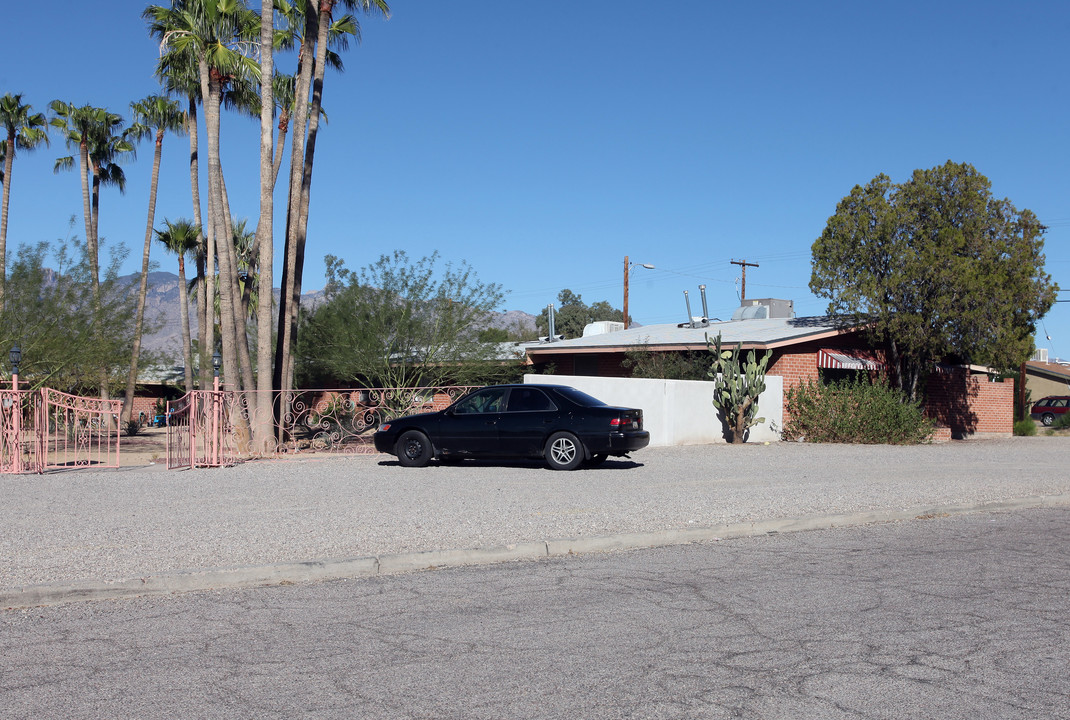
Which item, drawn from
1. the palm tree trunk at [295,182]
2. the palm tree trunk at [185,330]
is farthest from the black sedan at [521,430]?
the palm tree trunk at [185,330]

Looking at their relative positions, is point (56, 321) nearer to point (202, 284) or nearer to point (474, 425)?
point (474, 425)

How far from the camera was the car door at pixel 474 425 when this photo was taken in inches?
657

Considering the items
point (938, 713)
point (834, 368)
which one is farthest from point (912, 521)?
point (834, 368)

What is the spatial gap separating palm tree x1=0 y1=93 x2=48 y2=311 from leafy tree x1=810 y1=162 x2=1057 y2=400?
29.7 metres

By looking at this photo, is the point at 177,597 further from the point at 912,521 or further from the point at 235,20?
the point at 235,20

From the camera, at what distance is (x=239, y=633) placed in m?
6.35

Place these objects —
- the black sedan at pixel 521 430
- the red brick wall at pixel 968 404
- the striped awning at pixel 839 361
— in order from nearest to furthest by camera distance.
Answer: the black sedan at pixel 521 430 → the striped awning at pixel 839 361 → the red brick wall at pixel 968 404

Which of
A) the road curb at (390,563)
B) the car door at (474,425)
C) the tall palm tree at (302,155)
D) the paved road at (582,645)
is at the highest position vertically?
the tall palm tree at (302,155)

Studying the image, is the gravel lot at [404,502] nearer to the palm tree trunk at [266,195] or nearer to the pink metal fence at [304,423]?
the pink metal fence at [304,423]

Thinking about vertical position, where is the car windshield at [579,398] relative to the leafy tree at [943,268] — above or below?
below

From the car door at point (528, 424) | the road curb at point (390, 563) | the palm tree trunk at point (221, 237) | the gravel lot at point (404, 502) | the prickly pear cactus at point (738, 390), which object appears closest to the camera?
the road curb at point (390, 563)

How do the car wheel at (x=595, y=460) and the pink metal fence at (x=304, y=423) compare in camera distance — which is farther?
the pink metal fence at (x=304, y=423)

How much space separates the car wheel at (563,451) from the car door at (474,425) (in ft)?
3.16

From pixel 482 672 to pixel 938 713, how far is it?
2401 millimetres
